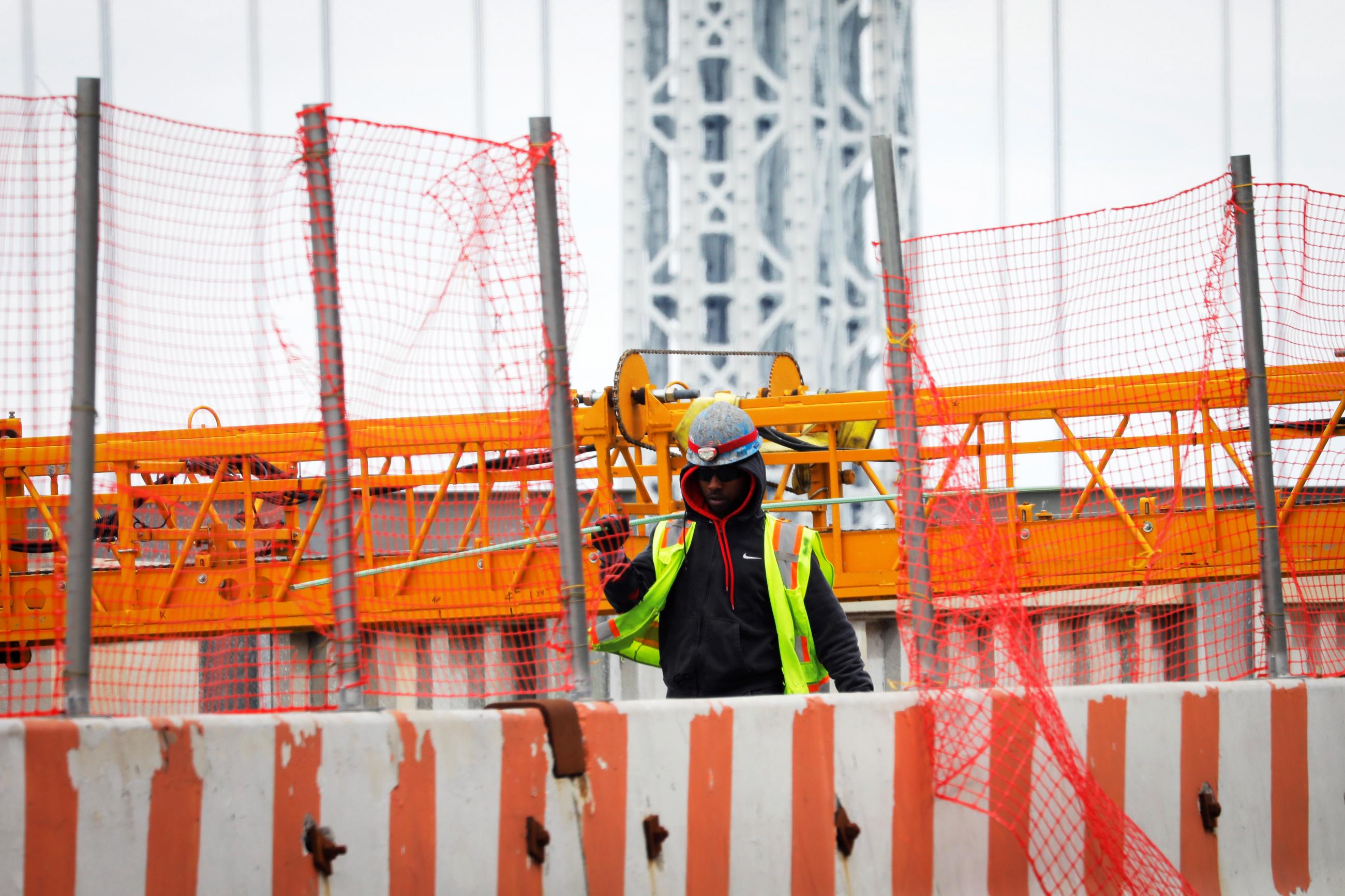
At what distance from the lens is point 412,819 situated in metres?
3.81

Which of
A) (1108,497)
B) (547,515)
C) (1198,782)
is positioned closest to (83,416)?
(1198,782)

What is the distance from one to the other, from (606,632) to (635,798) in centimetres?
128

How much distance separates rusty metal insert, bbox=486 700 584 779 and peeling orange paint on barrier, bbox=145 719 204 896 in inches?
39.8

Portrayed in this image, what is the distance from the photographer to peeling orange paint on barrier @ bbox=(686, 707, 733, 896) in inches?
162

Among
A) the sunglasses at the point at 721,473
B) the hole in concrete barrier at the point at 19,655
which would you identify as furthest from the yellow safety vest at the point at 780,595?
the hole in concrete barrier at the point at 19,655

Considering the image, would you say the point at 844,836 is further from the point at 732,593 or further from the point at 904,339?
the point at 904,339

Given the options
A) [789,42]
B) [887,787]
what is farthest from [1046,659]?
[789,42]

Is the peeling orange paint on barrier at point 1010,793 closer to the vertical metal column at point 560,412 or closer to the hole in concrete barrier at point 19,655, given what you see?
the vertical metal column at point 560,412

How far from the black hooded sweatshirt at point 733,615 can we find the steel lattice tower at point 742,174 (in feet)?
47.6

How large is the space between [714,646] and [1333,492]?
7.15m

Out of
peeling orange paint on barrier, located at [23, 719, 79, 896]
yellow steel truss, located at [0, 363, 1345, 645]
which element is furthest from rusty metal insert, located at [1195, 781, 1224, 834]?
yellow steel truss, located at [0, 363, 1345, 645]

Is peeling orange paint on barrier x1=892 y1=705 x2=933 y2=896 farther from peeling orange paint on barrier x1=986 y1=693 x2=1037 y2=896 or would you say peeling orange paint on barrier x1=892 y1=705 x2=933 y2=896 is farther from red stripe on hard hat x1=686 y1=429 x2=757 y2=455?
red stripe on hard hat x1=686 y1=429 x2=757 y2=455

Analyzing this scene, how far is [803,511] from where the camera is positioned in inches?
663

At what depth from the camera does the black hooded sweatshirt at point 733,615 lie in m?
4.99
